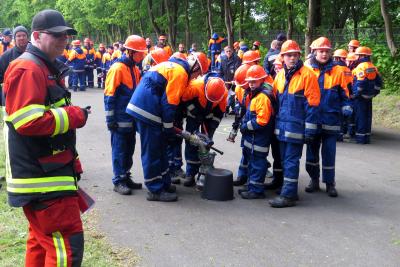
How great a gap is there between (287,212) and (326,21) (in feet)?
75.4

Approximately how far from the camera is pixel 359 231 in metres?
5.71

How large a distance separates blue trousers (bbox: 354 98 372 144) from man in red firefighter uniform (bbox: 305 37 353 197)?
139 inches

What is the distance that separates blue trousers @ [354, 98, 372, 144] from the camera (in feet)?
35.4

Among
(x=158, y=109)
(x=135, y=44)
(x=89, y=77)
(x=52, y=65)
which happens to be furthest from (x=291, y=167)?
(x=89, y=77)

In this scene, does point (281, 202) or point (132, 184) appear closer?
point (281, 202)

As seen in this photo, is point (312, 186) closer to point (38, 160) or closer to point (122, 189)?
point (122, 189)

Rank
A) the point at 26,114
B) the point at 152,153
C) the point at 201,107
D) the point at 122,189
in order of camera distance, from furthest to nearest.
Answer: the point at 201,107, the point at 122,189, the point at 152,153, the point at 26,114

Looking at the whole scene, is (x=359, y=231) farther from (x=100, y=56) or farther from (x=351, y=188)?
(x=100, y=56)

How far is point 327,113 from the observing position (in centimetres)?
718

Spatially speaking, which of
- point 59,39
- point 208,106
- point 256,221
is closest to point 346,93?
point 208,106

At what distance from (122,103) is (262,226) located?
2649 millimetres

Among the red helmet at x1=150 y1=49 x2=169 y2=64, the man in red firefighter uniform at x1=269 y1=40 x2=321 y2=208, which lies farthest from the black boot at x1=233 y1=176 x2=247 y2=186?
the red helmet at x1=150 y1=49 x2=169 y2=64

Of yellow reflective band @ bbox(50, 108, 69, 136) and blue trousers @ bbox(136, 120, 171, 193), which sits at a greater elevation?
yellow reflective band @ bbox(50, 108, 69, 136)

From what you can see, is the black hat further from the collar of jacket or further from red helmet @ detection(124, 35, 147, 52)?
red helmet @ detection(124, 35, 147, 52)
